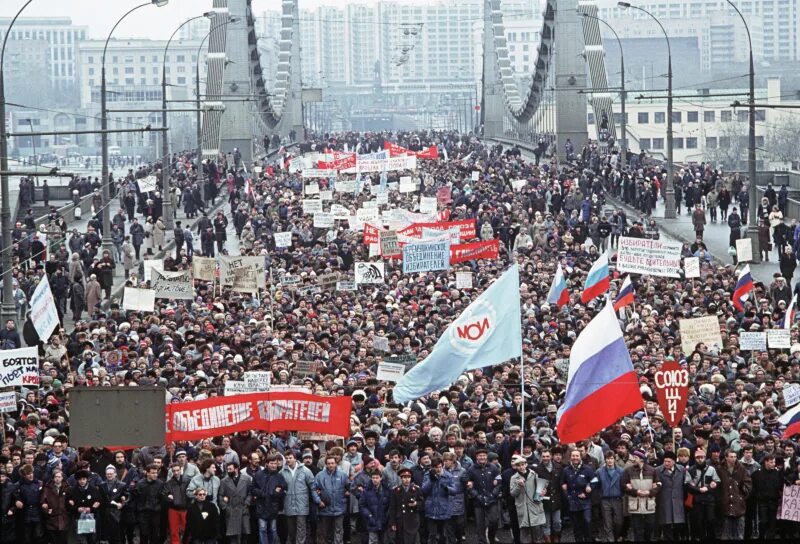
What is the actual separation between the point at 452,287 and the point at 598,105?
40.7 meters

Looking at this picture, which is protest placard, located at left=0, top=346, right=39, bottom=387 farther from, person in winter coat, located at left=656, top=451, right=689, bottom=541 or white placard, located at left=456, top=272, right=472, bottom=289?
white placard, located at left=456, top=272, right=472, bottom=289

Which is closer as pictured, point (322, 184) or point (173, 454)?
point (173, 454)

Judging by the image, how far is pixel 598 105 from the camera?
68.5m

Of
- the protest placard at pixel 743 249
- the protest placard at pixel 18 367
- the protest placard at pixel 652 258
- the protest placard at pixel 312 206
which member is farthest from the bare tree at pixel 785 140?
the protest placard at pixel 18 367

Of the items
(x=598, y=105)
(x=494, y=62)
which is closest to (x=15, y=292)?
(x=598, y=105)

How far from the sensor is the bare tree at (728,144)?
113 m

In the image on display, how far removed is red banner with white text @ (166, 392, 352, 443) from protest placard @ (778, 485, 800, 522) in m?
3.87

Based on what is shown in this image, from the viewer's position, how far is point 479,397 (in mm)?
18547

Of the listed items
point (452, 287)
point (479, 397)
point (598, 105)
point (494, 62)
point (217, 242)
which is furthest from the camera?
point (494, 62)

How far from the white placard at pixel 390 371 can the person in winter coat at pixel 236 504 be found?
3.99 meters

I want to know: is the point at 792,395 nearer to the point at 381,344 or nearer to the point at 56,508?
the point at 56,508

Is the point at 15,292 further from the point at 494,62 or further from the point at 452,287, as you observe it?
the point at 494,62

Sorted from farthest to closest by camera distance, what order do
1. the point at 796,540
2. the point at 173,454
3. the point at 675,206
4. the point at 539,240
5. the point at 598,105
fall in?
the point at 598,105 < the point at 675,206 < the point at 539,240 < the point at 173,454 < the point at 796,540

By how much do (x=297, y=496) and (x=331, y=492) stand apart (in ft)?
0.97
